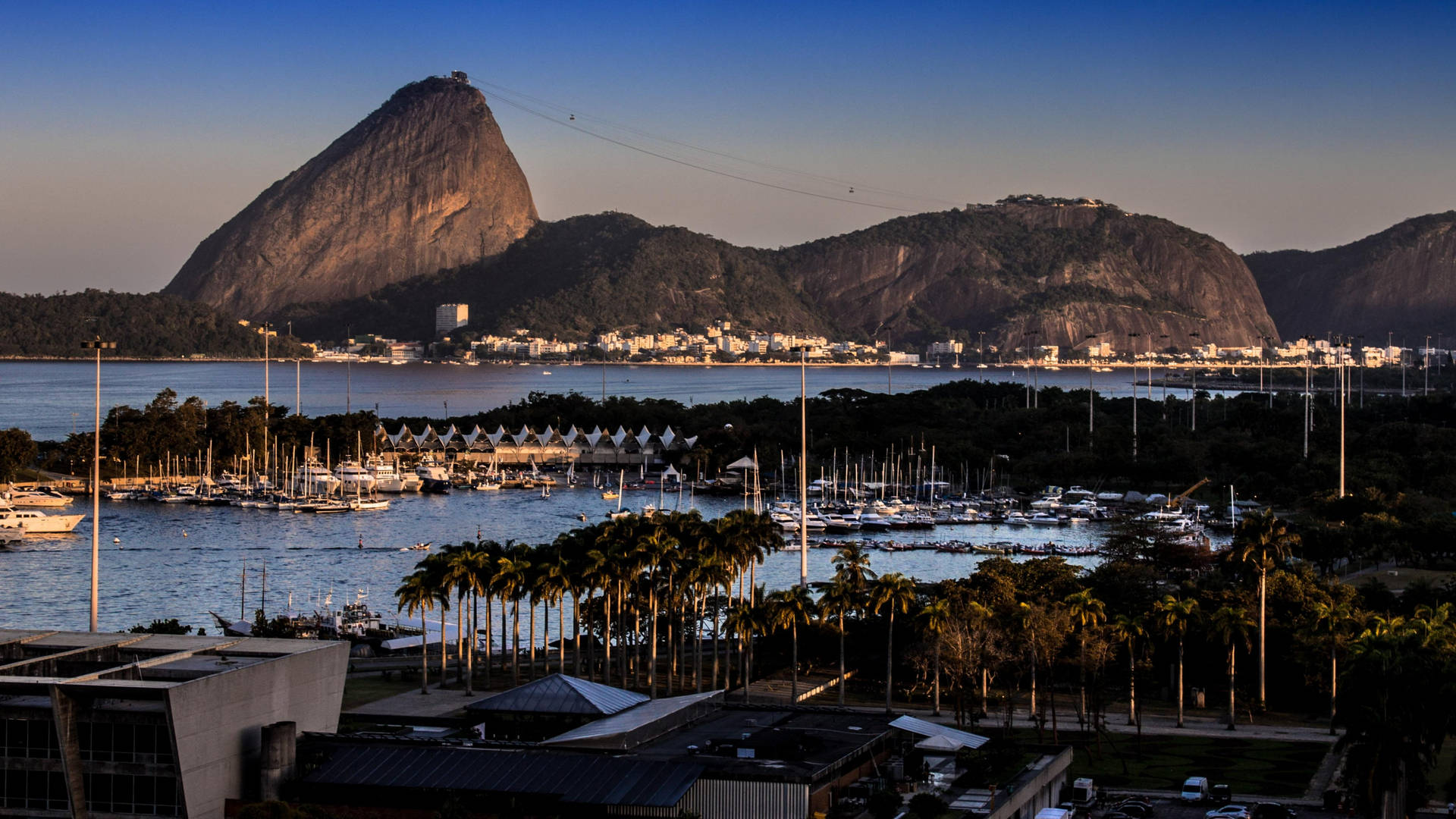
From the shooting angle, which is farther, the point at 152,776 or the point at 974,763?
the point at 974,763

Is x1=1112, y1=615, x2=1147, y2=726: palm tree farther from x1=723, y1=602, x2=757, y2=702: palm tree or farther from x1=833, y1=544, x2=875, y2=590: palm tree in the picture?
x1=723, y1=602, x2=757, y2=702: palm tree

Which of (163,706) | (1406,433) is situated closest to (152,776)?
(163,706)

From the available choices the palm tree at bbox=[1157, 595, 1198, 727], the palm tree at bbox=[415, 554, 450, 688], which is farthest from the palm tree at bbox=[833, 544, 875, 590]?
the palm tree at bbox=[415, 554, 450, 688]

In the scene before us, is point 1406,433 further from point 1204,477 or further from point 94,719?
point 94,719

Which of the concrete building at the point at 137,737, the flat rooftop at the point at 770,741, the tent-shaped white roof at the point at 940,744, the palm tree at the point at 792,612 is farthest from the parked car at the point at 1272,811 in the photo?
the concrete building at the point at 137,737

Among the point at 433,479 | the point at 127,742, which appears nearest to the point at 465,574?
the point at 127,742

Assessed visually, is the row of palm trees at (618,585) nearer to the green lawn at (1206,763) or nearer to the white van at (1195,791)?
the green lawn at (1206,763)
